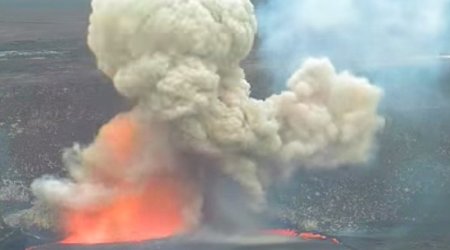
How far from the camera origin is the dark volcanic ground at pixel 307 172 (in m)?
30.2

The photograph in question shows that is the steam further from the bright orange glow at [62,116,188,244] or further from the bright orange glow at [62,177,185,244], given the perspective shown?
the bright orange glow at [62,177,185,244]

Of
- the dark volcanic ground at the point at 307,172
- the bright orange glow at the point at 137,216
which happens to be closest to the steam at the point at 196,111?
the bright orange glow at the point at 137,216

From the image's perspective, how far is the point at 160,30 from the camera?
24.5 m

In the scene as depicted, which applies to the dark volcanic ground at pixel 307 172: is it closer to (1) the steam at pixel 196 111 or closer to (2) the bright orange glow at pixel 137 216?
(1) the steam at pixel 196 111

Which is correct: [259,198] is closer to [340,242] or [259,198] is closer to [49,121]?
[340,242]

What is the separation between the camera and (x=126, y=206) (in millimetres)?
27031

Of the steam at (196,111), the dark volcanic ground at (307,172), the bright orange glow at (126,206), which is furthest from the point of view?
the dark volcanic ground at (307,172)

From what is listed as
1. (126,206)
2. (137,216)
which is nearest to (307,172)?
(137,216)

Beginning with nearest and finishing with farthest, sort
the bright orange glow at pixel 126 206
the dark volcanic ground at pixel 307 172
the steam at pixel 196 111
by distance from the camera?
the steam at pixel 196 111 → the bright orange glow at pixel 126 206 → the dark volcanic ground at pixel 307 172

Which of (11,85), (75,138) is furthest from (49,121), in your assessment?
(11,85)

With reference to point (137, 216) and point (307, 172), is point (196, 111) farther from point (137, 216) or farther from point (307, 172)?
point (307, 172)

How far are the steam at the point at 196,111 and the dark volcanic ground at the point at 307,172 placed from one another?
2578mm

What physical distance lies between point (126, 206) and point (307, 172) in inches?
335

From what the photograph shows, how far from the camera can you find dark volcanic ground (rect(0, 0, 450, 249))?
99.2 feet
